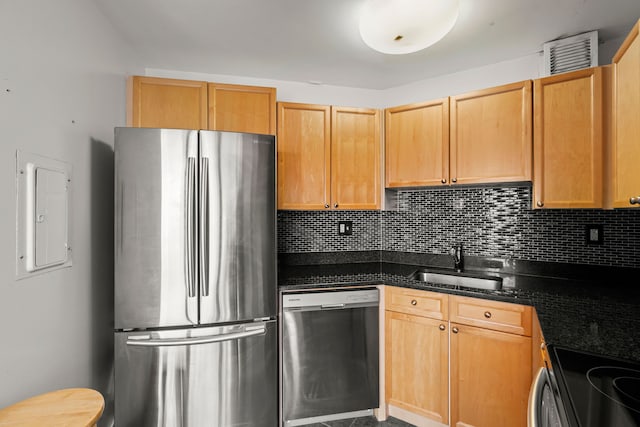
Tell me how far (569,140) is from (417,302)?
1.34 metres

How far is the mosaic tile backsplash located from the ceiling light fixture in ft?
4.71

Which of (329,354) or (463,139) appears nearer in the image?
(329,354)

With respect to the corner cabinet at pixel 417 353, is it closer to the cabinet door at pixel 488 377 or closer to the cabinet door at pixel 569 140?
the cabinet door at pixel 488 377

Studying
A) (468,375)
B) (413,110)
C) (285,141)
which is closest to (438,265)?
(468,375)

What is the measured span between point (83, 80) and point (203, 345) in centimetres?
151

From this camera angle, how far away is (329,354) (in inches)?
85.8

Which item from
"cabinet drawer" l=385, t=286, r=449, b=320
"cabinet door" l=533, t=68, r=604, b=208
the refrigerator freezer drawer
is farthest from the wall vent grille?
the refrigerator freezer drawer

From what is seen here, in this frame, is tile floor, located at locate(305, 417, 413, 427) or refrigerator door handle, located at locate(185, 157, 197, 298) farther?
tile floor, located at locate(305, 417, 413, 427)

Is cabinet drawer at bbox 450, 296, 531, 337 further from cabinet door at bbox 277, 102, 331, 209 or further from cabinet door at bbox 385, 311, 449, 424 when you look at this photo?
cabinet door at bbox 277, 102, 331, 209

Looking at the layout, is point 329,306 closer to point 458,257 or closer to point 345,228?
point 345,228

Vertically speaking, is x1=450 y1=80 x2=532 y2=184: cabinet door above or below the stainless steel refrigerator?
above

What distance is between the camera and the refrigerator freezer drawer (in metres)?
1.76

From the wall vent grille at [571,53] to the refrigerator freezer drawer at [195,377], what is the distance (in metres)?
2.42

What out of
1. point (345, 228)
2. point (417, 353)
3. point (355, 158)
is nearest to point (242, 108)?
point (355, 158)
